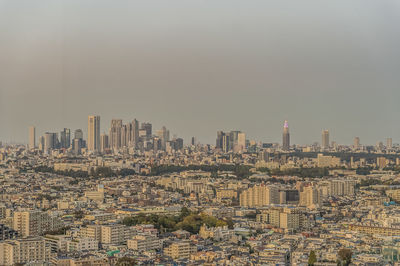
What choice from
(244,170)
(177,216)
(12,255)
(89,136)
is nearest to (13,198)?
(177,216)

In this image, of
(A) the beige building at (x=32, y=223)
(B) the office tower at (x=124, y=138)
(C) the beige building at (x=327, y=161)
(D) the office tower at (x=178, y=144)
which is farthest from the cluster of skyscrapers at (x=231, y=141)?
(A) the beige building at (x=32, y=223)

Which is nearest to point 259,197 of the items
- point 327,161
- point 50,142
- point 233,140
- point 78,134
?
point 327,161

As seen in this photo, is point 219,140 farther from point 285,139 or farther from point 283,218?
Result: point 283,218

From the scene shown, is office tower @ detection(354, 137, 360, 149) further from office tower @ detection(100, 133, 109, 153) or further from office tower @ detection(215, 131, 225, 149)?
office tower @ detection(100, 133, 109, 153)

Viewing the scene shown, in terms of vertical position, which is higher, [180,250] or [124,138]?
[124,138]

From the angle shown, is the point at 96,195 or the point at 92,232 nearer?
the point at 92,232

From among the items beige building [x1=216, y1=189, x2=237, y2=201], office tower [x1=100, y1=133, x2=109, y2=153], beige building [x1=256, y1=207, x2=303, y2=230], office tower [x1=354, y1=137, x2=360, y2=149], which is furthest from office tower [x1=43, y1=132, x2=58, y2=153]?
beige building [x1=256, y1=207, x2=303, y2=230]

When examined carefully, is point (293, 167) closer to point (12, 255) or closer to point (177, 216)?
point (177, 216)
